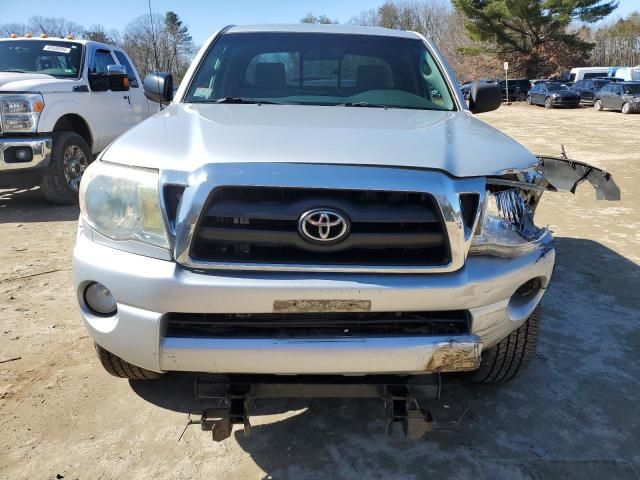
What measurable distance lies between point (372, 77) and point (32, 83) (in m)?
4.69

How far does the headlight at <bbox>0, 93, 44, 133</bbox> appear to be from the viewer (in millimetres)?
6078

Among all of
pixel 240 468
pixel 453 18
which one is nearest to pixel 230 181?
pixel 240 468

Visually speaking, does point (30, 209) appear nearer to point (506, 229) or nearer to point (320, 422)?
point (320, 422)

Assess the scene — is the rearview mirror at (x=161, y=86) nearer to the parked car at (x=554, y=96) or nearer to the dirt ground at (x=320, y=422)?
the dirt ground at (x=320, y=422)

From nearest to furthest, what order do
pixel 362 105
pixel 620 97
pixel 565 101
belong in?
pixel 362 105
pixel 620 97
pixel 565 101

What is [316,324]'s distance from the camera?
1.99 m

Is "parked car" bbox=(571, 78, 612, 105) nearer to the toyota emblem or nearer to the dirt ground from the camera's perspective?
the dirt ground

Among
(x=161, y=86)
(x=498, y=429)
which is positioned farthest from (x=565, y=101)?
(x=498, y=429)

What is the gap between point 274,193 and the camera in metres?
1.97

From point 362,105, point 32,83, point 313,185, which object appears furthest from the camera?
point 32,83

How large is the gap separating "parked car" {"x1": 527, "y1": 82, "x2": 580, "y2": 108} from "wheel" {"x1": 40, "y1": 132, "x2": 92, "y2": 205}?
93.6ft

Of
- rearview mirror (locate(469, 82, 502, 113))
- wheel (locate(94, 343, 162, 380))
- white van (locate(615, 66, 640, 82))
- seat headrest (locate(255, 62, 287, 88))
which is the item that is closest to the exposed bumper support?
wheel (locate(94, 343, 162, 380))

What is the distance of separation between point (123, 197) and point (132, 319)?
1.56 ft

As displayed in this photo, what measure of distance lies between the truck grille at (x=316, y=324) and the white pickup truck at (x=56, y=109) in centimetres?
524
